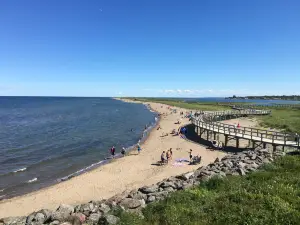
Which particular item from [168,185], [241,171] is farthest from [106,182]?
[241,171]

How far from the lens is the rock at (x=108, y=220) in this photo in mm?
7577

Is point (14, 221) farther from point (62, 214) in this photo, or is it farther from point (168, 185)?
point (168, 185)

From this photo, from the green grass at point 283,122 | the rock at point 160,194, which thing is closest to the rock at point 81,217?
the rock at point 160,194

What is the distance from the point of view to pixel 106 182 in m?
18.3

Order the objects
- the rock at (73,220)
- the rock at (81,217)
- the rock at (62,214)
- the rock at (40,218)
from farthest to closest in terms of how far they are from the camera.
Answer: the rock at (40,218), the rock at (62,214), the rock at (81,217), the rock at (73,220)

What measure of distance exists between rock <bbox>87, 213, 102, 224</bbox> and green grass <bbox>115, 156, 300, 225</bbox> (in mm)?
1010

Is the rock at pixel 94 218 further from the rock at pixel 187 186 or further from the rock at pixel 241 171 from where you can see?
the rock at pixel 241 171

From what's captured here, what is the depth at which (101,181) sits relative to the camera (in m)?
18.6

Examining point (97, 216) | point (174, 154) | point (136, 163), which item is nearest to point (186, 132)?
point (174, 154)

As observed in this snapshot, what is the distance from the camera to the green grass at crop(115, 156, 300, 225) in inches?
280

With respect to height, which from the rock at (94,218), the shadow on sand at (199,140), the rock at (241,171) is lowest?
the shadow on sand at (199,140)

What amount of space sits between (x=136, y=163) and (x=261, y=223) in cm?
1730

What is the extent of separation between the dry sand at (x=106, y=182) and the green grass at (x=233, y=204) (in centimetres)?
814

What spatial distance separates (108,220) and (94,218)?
1.05 meters
